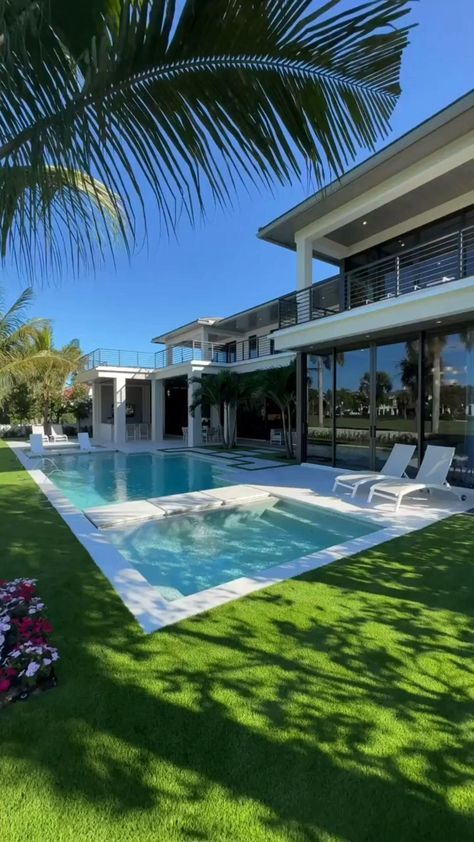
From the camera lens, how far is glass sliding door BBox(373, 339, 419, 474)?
11492 millimetres

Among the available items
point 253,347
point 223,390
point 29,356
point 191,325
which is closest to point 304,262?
point 223,390

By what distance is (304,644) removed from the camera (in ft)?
12.0

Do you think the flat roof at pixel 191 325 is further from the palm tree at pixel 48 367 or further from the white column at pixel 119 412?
the palm tree at pixel 48 367

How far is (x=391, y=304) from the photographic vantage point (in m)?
10.7

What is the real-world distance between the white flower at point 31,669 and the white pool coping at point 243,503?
1090 mm

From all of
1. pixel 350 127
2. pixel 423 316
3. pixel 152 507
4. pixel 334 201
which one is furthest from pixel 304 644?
pixel 334 201

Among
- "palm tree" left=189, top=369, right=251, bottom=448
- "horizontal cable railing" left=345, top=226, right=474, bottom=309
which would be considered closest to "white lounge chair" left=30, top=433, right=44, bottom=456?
"palm tree" left=189, top=369, right=251, bottom=448

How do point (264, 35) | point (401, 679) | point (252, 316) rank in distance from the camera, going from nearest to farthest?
1. point (264, 35)
2. point (401, 679)
3. point (252, 316)

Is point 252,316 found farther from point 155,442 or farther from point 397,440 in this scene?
point 397,440

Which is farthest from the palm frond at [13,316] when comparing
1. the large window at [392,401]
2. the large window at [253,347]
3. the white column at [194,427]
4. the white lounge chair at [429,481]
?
the large window at [253,347]

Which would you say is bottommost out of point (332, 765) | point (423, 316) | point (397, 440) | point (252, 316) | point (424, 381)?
point (332, 765)

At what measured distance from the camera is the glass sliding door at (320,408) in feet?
46.5

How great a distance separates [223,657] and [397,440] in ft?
32.2

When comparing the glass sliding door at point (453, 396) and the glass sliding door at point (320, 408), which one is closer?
the glass sliding door at point (453, 396)
